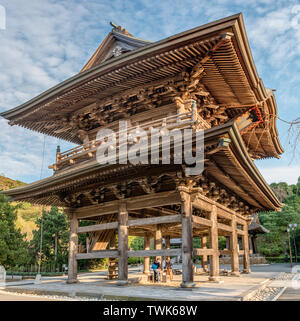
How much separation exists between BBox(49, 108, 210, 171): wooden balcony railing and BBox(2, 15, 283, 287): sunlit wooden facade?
1.8 inches

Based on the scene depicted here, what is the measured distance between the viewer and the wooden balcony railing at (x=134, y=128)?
30.6 feet

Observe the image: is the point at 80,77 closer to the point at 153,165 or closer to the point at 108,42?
the point at 108,42

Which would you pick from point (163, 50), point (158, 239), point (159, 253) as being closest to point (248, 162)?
point (159, 253)

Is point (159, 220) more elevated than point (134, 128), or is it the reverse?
point (134, 128)

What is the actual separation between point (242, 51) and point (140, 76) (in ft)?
12.1

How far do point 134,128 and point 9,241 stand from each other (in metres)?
13.8

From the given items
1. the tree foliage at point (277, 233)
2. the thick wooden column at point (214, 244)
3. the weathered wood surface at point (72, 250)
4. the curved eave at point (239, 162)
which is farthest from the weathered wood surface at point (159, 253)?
the tree foliage at point (277, 233)

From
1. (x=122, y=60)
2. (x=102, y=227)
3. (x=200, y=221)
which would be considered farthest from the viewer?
(x=102, y=227)

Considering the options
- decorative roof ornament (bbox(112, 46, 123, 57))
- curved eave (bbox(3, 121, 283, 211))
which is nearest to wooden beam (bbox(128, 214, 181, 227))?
curved eave (bbox(3, 121, 283, 211))

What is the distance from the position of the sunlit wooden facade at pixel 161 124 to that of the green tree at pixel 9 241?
7.91m

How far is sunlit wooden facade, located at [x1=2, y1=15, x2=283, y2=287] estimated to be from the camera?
8844 mm

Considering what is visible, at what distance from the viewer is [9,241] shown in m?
19.8

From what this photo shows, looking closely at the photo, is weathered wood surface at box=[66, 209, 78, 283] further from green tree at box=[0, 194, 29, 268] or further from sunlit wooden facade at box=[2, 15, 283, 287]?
green tree at box=[0, 194, 29, 268]

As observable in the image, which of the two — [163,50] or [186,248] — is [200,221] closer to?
[186,248]
